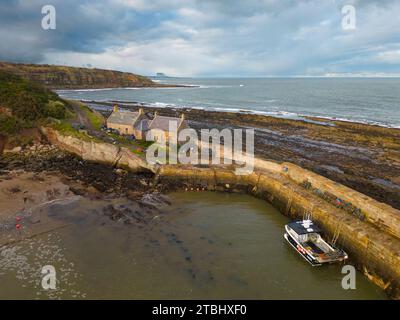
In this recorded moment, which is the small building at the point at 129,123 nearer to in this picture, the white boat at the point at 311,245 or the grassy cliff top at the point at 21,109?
the grassy cliff top at the point at 21,109

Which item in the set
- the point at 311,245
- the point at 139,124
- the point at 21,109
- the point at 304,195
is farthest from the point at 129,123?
the point at 311,245

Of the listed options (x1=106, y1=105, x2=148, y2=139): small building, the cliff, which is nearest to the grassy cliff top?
(x1=106, y1=105, x2=148, y2=139): small building

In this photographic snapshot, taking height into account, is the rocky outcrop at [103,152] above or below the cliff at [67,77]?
below

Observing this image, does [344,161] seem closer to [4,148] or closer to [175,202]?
[175,202]

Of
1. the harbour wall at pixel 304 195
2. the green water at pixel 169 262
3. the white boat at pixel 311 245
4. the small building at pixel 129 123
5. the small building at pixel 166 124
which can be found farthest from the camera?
the small building at pixel 129 123

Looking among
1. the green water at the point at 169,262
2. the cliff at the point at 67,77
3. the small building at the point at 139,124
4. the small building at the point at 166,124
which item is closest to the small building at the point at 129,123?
the small building at the point at 139,124

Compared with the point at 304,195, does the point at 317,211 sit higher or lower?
lower

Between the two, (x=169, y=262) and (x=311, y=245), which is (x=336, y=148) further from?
(x=169, y=262)
